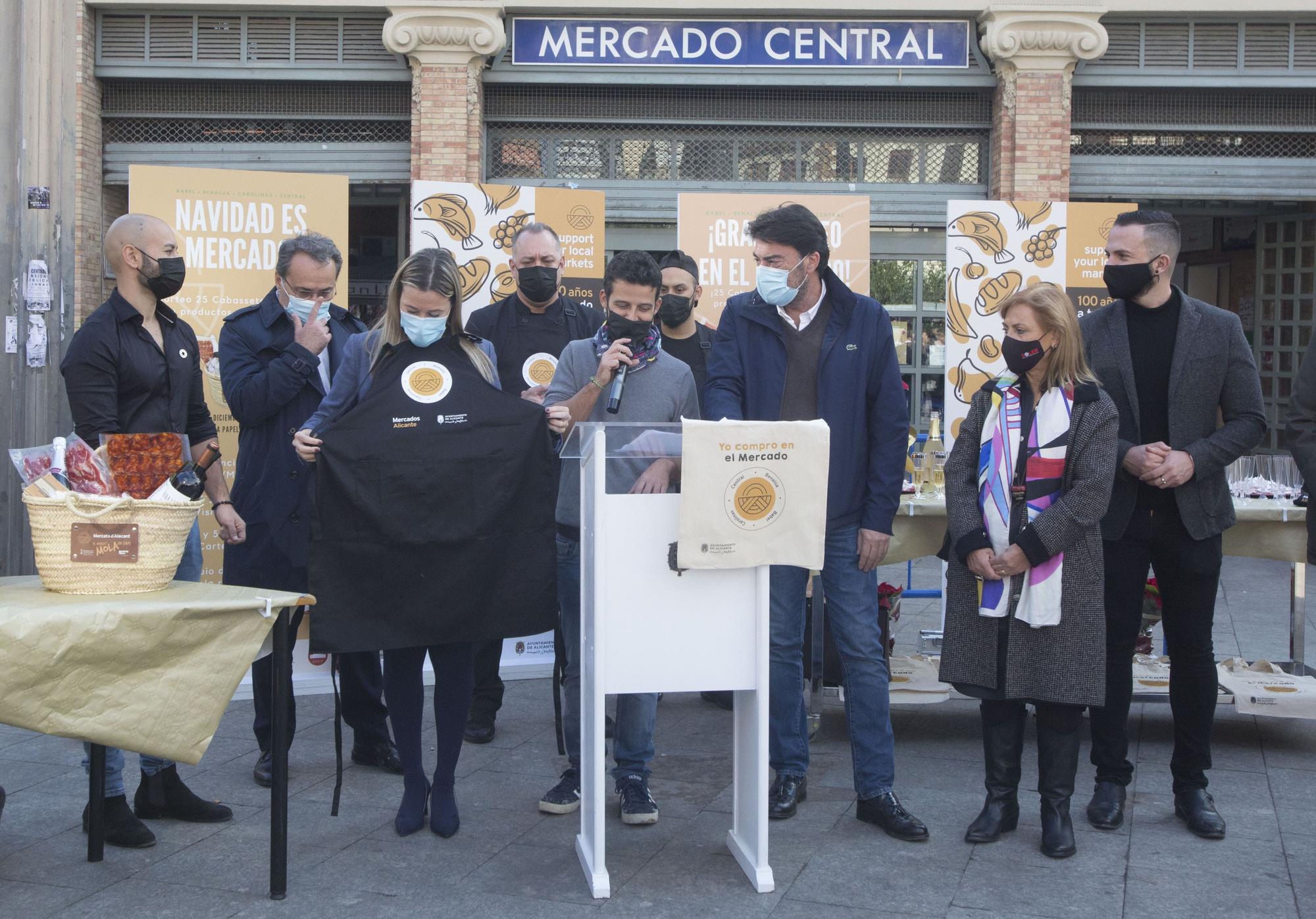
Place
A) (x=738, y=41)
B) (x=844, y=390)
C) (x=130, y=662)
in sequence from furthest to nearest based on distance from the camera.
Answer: (x=738, y=41) → (x=844, y=390) → (x=130, y=662)

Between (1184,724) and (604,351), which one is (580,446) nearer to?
(604,351)

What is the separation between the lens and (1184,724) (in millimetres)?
4250

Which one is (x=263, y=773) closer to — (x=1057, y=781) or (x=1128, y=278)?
(x=1057, y=781)

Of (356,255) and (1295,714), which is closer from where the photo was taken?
(1295,714)

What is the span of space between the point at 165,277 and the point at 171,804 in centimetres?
181

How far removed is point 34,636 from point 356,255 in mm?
10633

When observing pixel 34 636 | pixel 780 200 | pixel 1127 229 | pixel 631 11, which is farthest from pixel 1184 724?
pixel 631 11

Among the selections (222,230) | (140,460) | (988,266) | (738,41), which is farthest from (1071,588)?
(738,41)

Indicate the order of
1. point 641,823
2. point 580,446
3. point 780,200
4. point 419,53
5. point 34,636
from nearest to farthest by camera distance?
1. point 34,636
2. point 580,446
3. point 641,823
4. point 780,200
5. point 419,53

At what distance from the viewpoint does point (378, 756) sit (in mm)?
4918

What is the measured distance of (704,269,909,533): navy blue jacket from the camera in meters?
4.17

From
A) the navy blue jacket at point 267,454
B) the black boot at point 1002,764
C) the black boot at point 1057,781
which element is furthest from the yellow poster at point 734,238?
the black boot at point 1057,781

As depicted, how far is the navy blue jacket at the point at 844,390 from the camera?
4172mm

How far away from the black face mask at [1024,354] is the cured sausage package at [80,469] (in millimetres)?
2724
